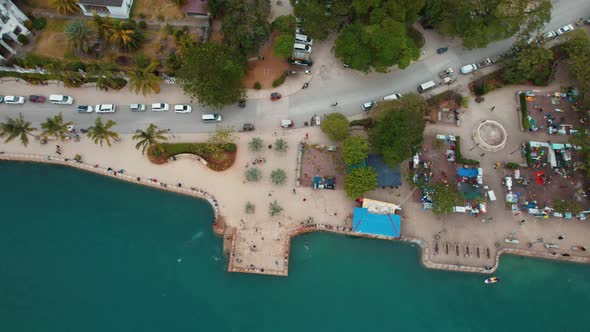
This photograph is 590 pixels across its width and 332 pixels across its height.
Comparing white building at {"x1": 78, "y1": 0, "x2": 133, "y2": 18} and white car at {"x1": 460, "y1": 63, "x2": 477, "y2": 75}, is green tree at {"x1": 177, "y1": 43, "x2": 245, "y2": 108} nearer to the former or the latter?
white building at {"x1": 78, "y1": 0, "x2": 133, "y2": 18}

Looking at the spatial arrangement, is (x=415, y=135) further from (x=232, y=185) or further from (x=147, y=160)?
(x=147, y=160)

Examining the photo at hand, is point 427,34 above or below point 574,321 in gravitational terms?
above

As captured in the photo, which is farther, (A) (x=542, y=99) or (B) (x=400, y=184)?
(A) (x=542, y=99)

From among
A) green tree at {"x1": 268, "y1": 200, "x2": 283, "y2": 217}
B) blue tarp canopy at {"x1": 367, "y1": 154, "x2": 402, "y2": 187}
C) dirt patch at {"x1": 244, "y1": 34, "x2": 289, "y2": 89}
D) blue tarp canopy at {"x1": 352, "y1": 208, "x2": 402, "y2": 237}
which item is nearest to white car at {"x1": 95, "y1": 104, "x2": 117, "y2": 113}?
dirt patch at {"x1": 244, "y1": 34, "x2": 289, "y2": 89}

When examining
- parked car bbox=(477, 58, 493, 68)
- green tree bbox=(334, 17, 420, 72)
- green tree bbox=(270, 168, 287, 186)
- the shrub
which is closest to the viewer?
green tree bbox=(334, 17, 420, 72)

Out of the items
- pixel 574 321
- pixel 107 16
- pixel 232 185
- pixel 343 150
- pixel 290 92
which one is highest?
pixel 107 16

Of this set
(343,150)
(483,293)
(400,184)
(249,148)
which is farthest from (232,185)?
(483,293)

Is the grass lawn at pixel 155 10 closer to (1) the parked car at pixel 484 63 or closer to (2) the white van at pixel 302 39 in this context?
(2) the white van at pixel 302 39
